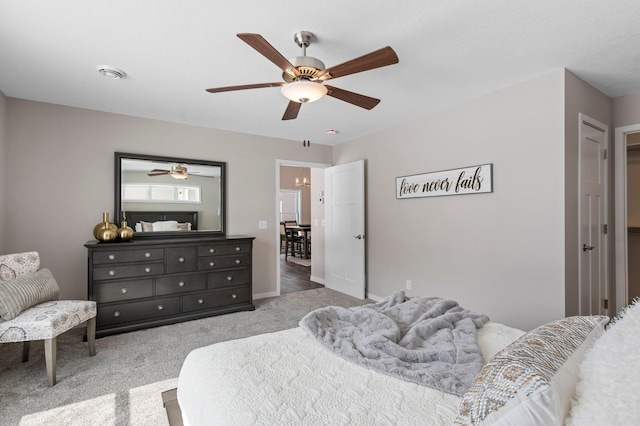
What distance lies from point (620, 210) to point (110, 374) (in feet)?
16.4

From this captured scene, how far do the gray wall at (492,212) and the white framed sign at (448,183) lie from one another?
0.22 ft

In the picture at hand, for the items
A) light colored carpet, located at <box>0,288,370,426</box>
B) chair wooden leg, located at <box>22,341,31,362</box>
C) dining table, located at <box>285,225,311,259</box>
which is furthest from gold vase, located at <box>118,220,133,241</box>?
dining table, located at <box>285,225,311,259</box>

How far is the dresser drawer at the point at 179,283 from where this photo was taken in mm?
3506

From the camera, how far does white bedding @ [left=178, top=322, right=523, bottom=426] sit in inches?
41.1

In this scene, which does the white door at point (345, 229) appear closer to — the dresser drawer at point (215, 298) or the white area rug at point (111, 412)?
the dresser drawer at point (215, 298)

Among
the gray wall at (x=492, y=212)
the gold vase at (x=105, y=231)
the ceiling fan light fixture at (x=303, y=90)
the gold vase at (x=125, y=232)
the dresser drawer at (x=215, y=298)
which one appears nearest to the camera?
the ceiling fan light fixture at (x=303, y=90)

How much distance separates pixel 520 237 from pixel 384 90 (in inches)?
74.9

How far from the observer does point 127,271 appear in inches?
130

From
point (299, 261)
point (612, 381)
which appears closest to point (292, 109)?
point (612, 381)

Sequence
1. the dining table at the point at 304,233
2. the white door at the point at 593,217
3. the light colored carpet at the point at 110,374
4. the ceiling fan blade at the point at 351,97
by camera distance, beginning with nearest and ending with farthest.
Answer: the light colored carpet at the point at 110,374 < the ceiling fan blade at the point at 351,97 < the white door at the point at 593,217 < the dining table at the point at 304,233

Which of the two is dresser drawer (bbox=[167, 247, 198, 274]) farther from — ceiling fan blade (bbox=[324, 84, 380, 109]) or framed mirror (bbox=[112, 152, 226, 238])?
ceiling fan blade (bbox=[324, 84, 380, 109])

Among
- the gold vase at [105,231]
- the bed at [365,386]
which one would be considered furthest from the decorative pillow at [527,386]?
the gold vase at [105,231]

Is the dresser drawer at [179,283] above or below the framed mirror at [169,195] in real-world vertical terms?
below

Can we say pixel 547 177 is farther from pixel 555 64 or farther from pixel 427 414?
pixel 427 414
